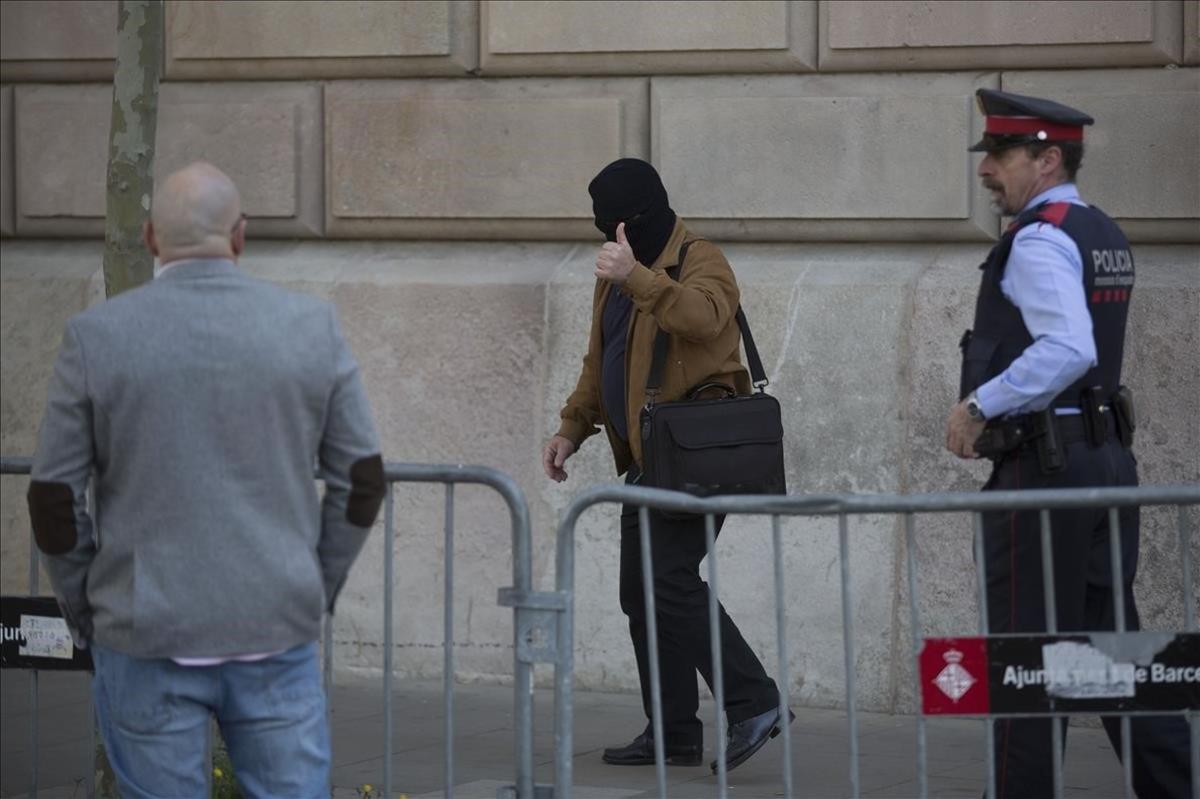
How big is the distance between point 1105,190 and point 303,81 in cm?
310

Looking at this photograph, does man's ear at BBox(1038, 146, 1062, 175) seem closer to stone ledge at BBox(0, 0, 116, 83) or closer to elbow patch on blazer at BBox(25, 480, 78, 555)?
elbow patch on blazer at BBox(25, 480, 78, 555)

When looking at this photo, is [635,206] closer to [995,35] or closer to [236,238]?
[995,35]

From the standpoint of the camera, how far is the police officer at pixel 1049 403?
179 inches

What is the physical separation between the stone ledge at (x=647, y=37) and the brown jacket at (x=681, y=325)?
160cm

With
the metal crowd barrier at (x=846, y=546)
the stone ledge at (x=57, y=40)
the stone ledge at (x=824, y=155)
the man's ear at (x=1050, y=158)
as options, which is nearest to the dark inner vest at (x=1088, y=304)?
the man's ear at (x=1050, y=158)

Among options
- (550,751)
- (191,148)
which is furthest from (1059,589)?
(191,148)

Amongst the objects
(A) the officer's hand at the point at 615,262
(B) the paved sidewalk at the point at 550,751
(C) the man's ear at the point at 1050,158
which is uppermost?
(C) the man's ear at the point at 1050,158

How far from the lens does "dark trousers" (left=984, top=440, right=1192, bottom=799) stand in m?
4.57

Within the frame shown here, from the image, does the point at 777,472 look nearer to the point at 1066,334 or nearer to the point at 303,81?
the point at 1066,334

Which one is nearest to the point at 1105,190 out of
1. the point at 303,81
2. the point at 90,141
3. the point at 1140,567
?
the point at 1140,567

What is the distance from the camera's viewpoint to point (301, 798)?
3.78m

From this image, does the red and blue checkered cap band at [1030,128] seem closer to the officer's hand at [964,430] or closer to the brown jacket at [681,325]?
the officer's hand at [964,430]

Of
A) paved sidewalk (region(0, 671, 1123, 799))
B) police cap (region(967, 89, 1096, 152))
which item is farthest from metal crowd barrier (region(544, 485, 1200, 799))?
paved sidewalk (region(0, 671, 1123, 799))

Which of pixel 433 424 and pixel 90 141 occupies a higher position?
pixel 90 141
